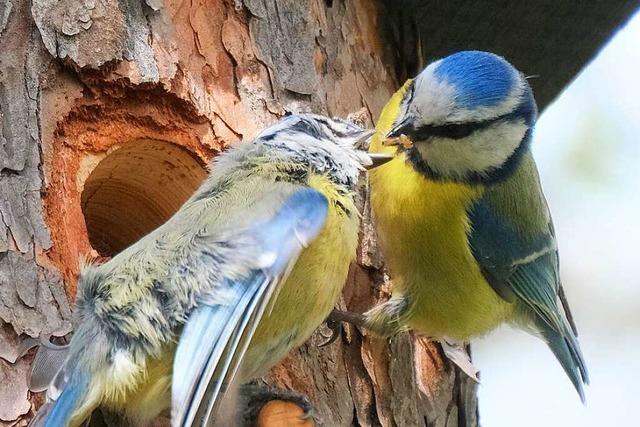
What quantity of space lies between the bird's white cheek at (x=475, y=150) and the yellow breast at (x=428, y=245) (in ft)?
0.14

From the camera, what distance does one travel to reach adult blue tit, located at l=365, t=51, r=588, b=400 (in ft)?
6.83

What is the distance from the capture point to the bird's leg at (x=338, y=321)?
6.75 feet

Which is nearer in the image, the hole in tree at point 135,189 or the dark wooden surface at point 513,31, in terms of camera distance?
the hole in tree at point 135,189

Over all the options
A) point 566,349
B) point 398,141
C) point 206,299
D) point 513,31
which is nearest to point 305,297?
point 206,299

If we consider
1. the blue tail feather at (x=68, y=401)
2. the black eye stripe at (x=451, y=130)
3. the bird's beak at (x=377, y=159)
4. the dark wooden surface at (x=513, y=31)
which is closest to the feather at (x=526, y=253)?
the black eye stripe at (x=451, y=130)

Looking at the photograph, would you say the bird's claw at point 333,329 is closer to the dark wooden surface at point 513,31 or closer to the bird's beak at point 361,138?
the bird's beak at point 361,138

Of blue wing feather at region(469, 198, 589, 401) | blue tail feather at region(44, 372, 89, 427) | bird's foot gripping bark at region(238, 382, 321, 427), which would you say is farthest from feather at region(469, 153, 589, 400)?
blue tail feather at region(44, 372, 89, 427)

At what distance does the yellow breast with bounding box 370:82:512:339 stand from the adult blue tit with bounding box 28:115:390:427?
0.40 meters

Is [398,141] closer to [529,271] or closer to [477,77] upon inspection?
[477,77]

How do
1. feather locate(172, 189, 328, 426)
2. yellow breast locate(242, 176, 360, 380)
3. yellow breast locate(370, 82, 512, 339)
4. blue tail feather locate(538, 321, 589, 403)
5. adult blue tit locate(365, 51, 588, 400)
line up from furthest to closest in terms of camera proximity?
blue tail feather locate(538, 321, 589, 403) → yellow breast locate(370, 82, 512, 339) → adult blue tit locate(365, 51, 588, 400) → yellow breast locate(242, 176, 360, 380) → feather locate(172, 189, 328, 426)

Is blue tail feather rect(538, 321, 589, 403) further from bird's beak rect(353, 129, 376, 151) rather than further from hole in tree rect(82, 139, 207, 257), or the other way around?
hole in tree rect(82, 139, 207, 257)

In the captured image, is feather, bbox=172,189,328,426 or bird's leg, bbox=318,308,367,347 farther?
bird's leg, bbox=318,308,367,347

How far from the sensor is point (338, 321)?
2.08 meters

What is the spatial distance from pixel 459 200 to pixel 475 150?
126mm
